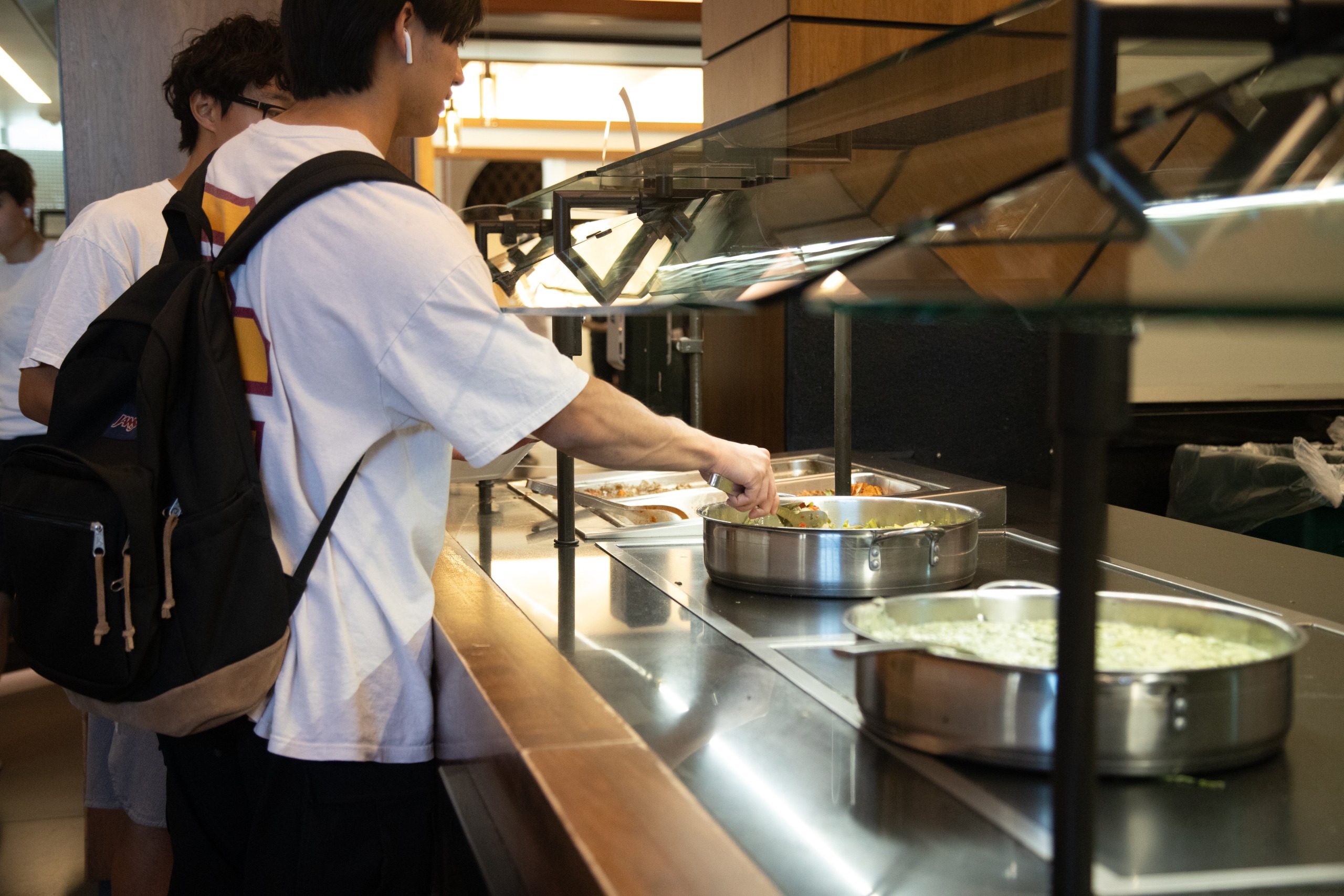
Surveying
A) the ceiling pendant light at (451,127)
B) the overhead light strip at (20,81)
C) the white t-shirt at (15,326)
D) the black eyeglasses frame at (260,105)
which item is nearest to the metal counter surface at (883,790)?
the black eyeglasses frame at (260,105)

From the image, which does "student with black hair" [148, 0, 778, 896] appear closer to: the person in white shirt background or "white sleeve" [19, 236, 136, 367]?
"white sleeve" [19, 236, 136, 367]

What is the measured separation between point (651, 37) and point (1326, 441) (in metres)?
4.89

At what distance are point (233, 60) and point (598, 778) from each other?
5.10ft

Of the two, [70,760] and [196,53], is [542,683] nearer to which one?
[196,53]

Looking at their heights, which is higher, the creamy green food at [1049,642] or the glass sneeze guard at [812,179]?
the glass sneeze guard at [812,179]

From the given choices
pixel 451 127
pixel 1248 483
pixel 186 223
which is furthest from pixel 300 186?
pixel 451 127

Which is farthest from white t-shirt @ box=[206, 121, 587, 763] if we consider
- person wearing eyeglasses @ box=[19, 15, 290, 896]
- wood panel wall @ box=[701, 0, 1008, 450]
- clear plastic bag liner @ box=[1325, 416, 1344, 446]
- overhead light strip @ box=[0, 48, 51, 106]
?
overhead light strip @ box=[0, 48, 51, 106]

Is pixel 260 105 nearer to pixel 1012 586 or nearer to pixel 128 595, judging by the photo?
pixel 128 595

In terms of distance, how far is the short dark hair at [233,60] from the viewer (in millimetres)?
1975

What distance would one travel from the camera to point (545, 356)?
1210 mm

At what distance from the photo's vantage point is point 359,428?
125 centimetres

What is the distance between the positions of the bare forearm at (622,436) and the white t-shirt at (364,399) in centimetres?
4

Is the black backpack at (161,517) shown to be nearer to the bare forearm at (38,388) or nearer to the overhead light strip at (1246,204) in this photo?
the bare forearm at (38,388)

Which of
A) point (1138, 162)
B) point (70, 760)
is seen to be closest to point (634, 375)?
point (70, 760)
